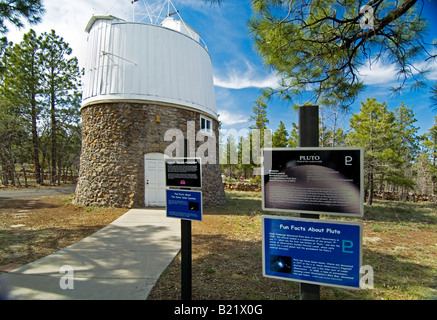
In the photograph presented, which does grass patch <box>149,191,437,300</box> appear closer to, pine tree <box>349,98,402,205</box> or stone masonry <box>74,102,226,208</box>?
stone masonry <box>74,102,226,208</box>

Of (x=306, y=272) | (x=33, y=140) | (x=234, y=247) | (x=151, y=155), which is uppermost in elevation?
(x=33, y=140)

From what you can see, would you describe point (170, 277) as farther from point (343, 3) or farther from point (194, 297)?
point (343, 3)

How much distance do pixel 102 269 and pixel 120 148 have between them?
24.4 ft

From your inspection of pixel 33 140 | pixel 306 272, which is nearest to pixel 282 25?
pixel 306 272

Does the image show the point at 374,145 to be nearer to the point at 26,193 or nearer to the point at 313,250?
the point at 313,250

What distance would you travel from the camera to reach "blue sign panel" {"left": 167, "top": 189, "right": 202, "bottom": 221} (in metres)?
3.02

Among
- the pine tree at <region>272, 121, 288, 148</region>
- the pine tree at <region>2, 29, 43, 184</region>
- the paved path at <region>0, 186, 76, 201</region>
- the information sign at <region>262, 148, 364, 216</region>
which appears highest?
the pine tree at <region>2, 29, 43, 184</region>

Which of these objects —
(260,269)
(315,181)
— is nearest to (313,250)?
(315,181)

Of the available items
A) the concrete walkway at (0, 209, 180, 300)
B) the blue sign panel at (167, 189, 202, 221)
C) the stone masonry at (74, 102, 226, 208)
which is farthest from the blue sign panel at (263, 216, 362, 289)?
the stone masonry at (74, 102, 226, 208)

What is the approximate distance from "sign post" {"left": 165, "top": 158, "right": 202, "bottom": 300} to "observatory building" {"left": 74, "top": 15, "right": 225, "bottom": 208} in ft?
24.8

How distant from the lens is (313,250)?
224 centimetres

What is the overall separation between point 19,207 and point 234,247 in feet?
36.5

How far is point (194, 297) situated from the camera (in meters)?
3.32
